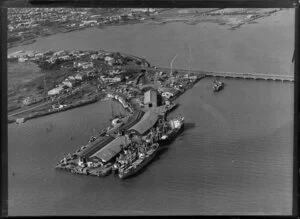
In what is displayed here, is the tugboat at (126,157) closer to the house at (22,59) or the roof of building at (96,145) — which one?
the roof of building at (96,145)

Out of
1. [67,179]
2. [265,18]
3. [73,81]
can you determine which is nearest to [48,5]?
[73,81]

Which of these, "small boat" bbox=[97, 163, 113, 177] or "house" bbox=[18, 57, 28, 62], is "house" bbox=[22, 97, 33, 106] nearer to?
"house" bbox=[18, 57, 28, 62]

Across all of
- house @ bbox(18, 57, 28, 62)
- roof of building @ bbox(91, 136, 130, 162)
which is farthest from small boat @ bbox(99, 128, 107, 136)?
house @ bbox(18, 57, 28, 62)

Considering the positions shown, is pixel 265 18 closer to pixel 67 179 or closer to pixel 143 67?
pixel 143 67

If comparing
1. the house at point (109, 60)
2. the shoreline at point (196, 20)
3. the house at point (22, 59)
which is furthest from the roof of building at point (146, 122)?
the house at point (22, 59)

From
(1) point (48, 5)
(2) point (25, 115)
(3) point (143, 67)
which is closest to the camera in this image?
(1) point (48, 5)

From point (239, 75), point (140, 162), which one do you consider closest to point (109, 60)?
point (140, 162)
